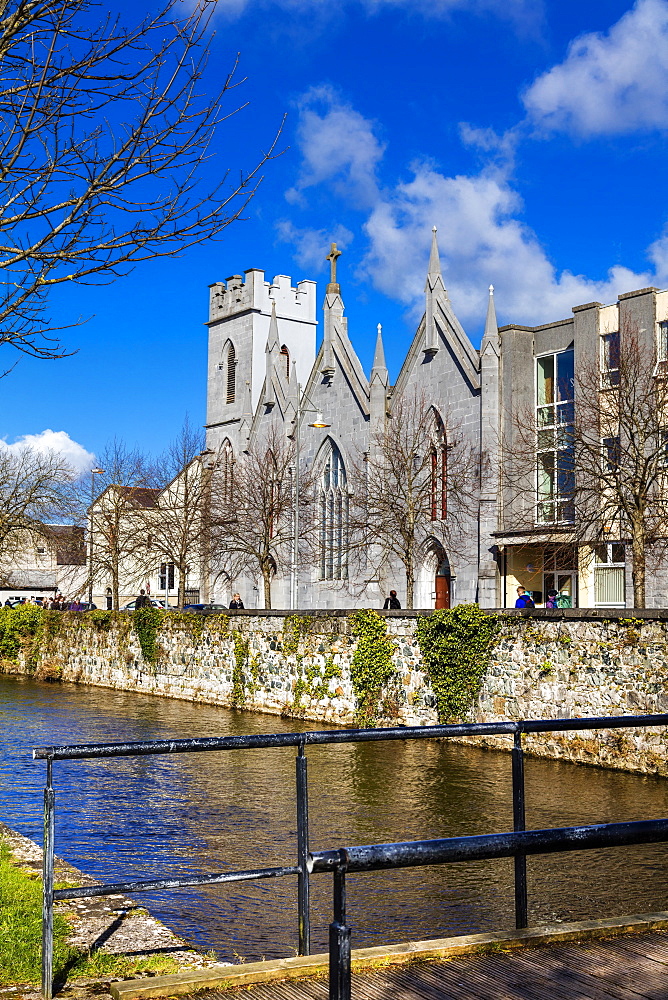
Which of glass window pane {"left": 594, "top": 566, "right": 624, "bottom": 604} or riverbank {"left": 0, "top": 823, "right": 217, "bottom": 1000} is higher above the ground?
glass window pane {"left": 594, "top": 566, "right": 624, "bottom": 604}

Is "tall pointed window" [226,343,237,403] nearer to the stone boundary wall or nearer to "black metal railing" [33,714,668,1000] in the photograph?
the stone boundary wall

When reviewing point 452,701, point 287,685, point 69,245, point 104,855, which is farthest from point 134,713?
point 69,245

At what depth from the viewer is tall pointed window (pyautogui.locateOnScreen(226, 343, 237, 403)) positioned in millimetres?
56594

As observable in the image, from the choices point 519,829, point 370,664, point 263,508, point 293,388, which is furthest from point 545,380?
point 519,829

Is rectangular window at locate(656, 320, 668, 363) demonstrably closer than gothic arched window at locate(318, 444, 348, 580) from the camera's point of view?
Yes

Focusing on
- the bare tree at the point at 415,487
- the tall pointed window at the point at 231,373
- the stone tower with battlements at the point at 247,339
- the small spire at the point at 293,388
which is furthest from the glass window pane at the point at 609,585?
the tall pointed window at the point at 231,373

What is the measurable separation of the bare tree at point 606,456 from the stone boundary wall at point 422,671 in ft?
17.5

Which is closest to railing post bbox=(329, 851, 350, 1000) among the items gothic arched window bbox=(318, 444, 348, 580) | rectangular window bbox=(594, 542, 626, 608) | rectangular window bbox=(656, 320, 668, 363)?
rectangular window bbox=(656, 320, 668, 363)

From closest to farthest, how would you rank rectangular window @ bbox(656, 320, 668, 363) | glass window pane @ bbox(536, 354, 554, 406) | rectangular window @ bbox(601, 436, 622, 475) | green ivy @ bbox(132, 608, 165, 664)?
rectangular window @ bbox(601, 436, 622, 475)
rectangular window @ bbox(656, 320, 668, 363)
green ivy @ bbox(132, 608, 165, 664)
glass window pane @ bbox(536, 354, 554, 406)

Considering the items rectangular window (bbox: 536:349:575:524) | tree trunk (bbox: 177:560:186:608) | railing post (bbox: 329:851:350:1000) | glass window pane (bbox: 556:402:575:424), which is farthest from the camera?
tree trunk (bbox: 177:560:186:608)

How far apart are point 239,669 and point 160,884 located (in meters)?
22.5

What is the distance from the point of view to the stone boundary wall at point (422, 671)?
16.9 m

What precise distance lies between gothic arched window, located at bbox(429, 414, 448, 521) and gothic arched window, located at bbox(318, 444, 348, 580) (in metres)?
6.07

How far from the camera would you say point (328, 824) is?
492 inches
